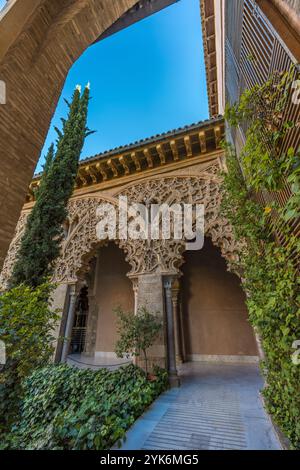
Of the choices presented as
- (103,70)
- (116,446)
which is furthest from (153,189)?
(103,70)

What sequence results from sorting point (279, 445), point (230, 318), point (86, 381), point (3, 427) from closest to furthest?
1. point (279, 445)
2. point (3, 427)
3. point (86, 381)
4. point (230, 318)

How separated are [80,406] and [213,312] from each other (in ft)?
18.0

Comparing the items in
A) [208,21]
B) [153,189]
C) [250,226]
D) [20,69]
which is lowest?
[250,226]

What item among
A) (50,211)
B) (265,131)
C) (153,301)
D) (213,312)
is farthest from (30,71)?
(213,312)

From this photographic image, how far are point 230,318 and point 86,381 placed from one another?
17.2 feet

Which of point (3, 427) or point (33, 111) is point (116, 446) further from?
point (33, 111)

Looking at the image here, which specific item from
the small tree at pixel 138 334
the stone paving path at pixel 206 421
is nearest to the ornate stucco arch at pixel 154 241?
the small tree at pixel 138 334

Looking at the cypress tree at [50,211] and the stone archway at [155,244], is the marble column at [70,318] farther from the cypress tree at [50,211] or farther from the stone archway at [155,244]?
the cypress tree at [50,211]

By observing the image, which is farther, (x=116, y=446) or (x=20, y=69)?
(x=20, y=69)

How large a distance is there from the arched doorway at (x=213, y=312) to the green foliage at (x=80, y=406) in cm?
372

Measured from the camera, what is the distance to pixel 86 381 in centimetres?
443

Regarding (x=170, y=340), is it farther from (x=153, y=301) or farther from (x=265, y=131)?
(x=265, y=131)

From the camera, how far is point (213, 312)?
25.4 feet

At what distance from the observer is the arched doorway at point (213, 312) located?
723 centimetres
